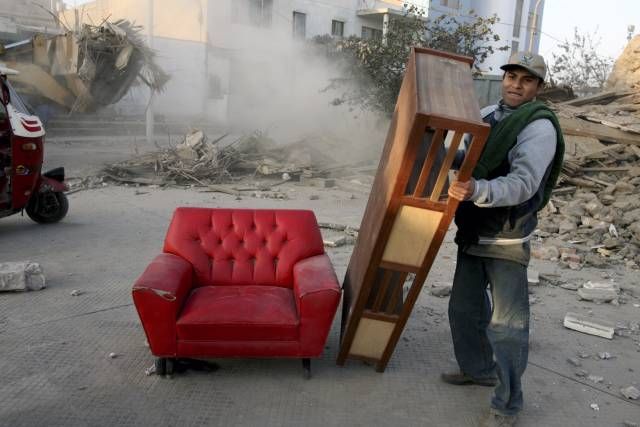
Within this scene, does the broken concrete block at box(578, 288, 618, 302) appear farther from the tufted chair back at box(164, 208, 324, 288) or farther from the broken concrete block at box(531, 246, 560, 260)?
the tufted chair back at box(164, 208, 324, 288)

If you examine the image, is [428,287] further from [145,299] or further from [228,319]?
[145,299]

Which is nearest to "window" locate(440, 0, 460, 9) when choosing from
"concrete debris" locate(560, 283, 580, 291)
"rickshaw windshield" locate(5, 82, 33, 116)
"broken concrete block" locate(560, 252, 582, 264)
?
"broken concrete block" locate(560, 252, 582, 264)

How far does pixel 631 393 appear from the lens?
3.31m

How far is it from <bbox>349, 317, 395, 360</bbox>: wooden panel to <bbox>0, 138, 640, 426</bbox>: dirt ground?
171 millimetres

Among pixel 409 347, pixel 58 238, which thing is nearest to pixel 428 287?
pixel 409 347

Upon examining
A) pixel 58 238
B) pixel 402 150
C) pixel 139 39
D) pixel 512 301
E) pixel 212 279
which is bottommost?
pixel 58 238

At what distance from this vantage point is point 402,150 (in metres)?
2.75

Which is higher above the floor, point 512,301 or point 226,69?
point 226,69

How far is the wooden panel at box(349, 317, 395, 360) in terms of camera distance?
3258 millimetres

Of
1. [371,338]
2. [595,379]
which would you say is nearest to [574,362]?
[595,379]

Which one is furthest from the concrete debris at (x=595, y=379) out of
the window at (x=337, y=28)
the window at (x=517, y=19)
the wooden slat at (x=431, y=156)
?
the window at (x=517, y=19)

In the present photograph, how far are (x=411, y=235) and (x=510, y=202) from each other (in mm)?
529

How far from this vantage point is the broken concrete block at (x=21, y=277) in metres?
4.45

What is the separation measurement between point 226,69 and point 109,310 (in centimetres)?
Answer: 2080
